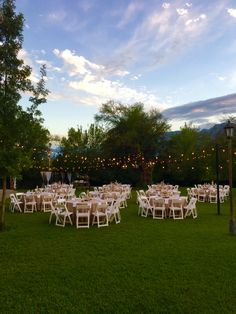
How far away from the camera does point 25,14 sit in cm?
947

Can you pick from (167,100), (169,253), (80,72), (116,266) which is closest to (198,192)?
(167,100)

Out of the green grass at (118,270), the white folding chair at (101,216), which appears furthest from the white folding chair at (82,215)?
the green grass at (118,270)

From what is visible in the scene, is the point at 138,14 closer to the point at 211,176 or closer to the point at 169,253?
the point at 169,253

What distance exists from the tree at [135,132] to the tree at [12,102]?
20949 millimetres

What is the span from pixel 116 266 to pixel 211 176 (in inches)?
1134

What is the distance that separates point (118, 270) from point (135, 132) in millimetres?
26186

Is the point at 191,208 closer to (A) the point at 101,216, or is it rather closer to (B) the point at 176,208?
(B) the point at 176,208

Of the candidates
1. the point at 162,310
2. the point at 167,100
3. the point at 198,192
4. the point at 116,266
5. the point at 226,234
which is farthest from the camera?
the point at 167,100

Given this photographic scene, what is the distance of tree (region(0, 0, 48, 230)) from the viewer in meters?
9.20

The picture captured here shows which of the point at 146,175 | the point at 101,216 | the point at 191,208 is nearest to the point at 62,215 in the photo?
the point at 101,216

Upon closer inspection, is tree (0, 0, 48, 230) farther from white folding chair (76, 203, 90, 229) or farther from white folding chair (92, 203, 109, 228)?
white folding chair (92, 203, 109, 228)

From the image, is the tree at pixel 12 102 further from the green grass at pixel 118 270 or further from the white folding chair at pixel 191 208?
the white folding chair at pixel 191 208

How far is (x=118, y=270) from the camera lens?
18.2 ft

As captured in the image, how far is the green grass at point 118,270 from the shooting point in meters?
4.22
